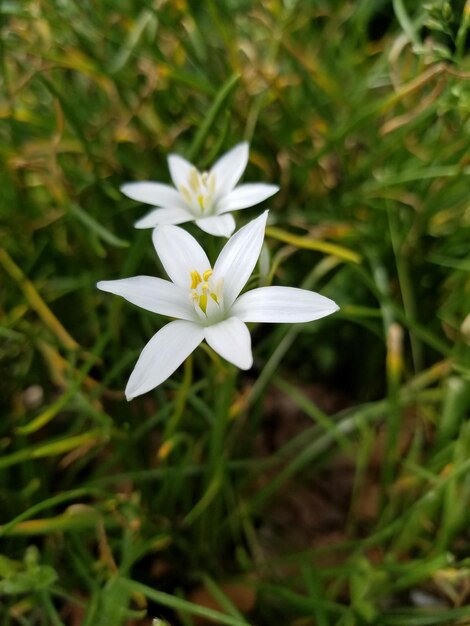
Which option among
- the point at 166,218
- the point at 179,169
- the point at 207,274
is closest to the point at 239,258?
the point at 207,274

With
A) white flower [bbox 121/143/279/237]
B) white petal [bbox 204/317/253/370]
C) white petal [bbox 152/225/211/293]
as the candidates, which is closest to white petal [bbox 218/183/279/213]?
white flower [bbox 121/143/279/237]

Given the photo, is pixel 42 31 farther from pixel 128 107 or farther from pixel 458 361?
pixel 458 361

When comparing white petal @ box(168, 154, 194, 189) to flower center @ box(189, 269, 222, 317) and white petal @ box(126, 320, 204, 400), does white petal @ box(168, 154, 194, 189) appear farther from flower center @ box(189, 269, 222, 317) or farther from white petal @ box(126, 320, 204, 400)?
white petal @ box(126, 320, 204, 400)

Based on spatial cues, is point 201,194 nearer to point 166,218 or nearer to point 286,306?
point 166,218

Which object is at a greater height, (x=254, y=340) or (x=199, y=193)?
(x=199, y=193)

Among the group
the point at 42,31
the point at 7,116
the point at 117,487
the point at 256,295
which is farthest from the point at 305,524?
the point at 42,31

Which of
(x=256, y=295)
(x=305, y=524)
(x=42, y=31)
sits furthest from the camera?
(x=42, y=31)

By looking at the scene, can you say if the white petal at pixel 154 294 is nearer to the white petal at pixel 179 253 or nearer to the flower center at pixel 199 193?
the white petal at pixel 179 253
